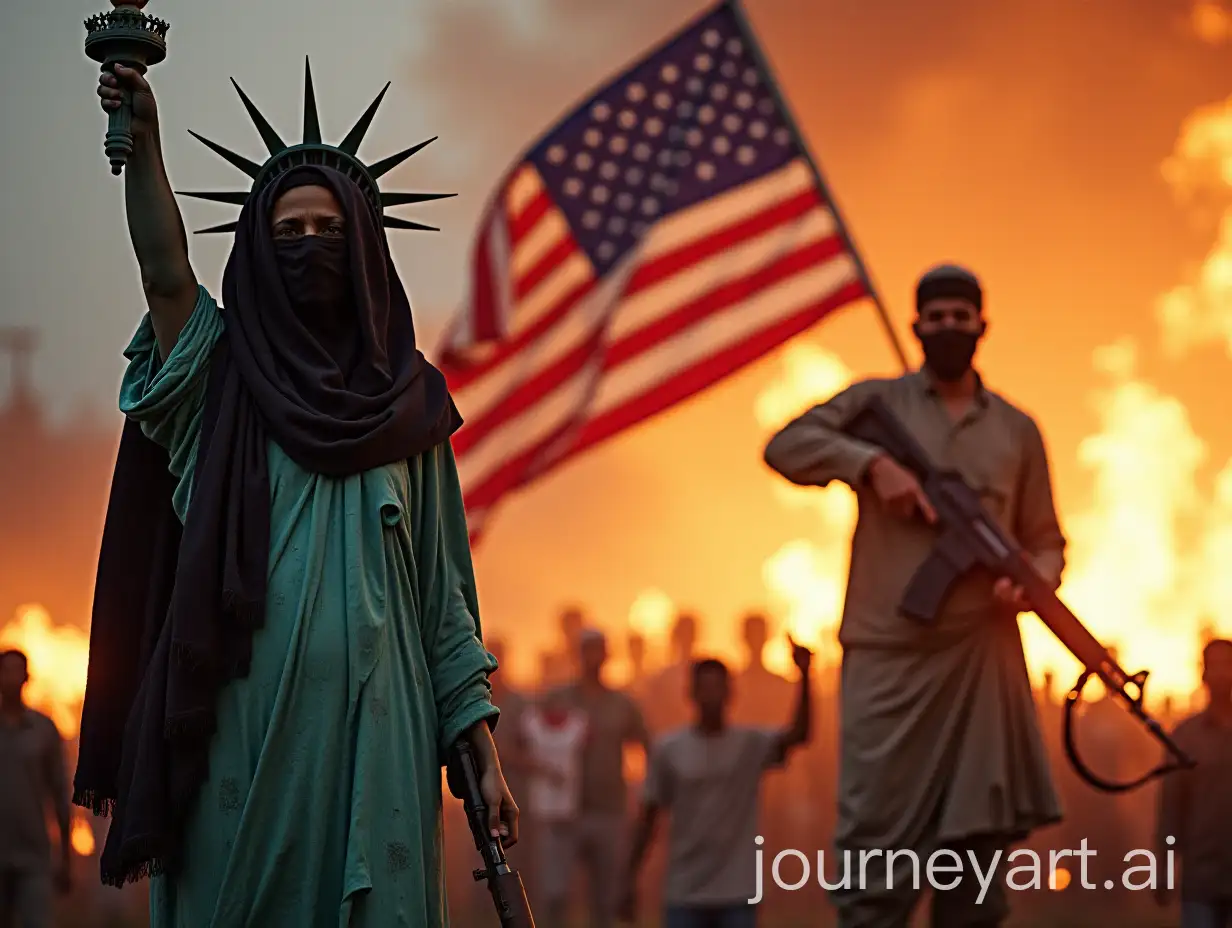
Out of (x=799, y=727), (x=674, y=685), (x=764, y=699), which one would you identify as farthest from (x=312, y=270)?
(x=674, y=685)

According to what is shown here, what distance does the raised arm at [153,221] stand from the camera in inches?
189

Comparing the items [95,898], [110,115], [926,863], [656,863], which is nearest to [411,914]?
[110,115]

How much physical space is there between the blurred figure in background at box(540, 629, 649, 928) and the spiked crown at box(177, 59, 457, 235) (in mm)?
8503

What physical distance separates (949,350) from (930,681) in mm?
1224

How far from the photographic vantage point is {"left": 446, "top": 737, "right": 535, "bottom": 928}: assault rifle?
486cm

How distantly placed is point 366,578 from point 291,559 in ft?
0.56

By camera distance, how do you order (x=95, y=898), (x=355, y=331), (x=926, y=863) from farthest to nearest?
(x=95, y=898) < (x=926, y=863) < (x=355, y=331)

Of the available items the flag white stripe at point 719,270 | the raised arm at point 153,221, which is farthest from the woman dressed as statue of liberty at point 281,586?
the flag white stripe at point 719,270

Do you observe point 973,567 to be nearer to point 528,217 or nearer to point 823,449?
point 823,449

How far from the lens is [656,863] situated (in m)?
18.5

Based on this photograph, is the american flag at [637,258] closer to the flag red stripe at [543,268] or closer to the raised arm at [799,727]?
the flag red stripe at [543,268]

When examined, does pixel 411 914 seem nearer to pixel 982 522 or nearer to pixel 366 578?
pixel 366 578

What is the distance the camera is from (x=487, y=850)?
4.93 metres

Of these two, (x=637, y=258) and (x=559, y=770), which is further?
(x=559, y=770)
